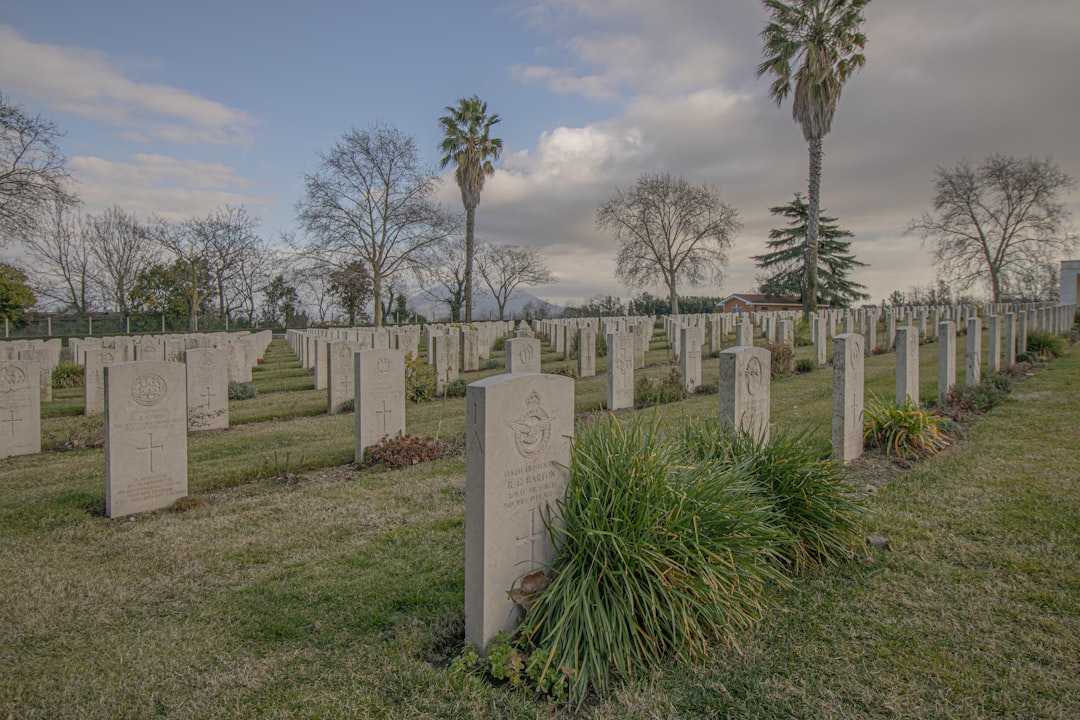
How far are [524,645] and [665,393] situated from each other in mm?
9492

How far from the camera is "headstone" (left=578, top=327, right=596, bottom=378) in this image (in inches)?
675

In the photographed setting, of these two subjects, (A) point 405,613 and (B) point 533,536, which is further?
(A) point 405,613

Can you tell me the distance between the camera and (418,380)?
13281 millimetres

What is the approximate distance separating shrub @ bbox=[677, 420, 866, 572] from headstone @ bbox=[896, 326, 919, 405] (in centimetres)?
467

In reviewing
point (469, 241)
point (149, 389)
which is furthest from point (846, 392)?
point (469, 241)

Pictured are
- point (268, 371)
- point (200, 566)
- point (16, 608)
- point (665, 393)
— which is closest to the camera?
point (16, 608)

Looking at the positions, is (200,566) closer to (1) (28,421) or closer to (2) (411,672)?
(2) (411,672)

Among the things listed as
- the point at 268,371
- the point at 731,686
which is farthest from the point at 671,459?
the point at 268,371

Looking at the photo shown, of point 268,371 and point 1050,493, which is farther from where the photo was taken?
point 268,371

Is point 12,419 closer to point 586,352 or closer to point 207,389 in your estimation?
point 207,389

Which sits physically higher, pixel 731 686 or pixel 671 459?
pixel 671 459

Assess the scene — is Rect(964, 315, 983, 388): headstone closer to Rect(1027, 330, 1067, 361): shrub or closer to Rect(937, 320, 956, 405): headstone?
Rect(937, 320, 956, 405): headstone

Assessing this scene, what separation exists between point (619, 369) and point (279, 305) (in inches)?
1852

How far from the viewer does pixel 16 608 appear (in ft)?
12.2
